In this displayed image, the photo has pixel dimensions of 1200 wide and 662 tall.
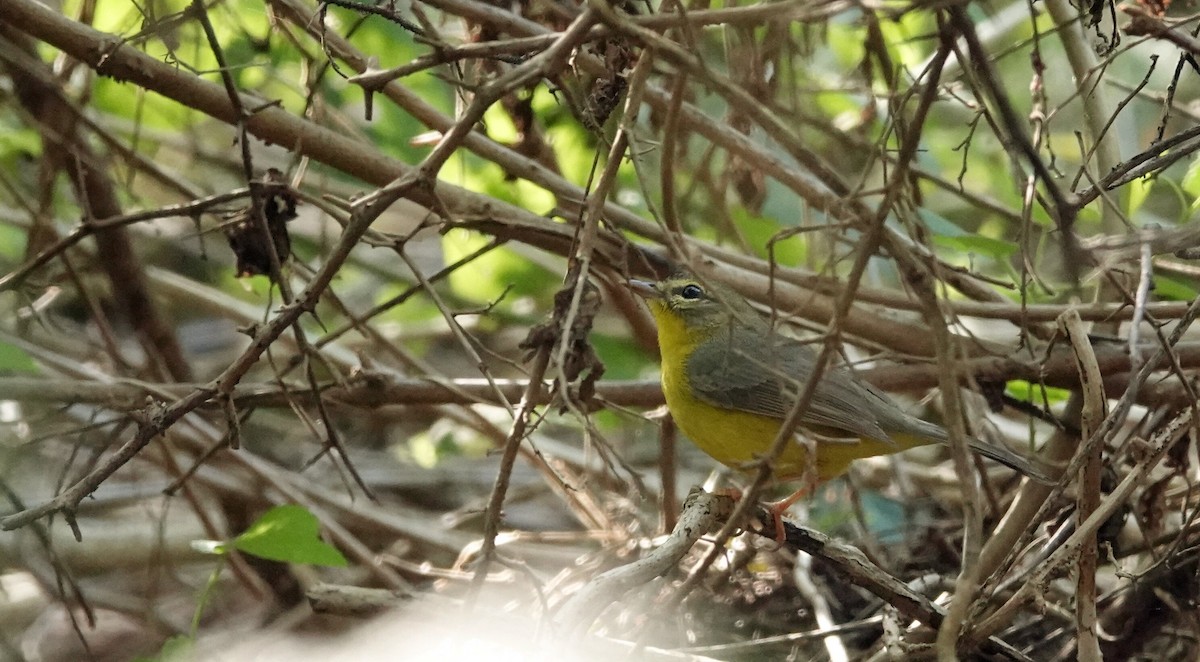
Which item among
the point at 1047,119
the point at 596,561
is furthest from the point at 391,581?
→ the point at 1047,119

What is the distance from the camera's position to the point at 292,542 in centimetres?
296

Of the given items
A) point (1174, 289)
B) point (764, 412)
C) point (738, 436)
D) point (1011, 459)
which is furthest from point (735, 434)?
point (1174, 289)

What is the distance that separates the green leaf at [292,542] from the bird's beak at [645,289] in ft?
4.67

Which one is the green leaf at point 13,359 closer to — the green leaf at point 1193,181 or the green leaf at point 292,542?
the green leaf at point 292,542

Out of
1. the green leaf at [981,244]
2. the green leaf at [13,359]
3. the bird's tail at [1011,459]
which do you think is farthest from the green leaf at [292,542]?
the green leaf at [981,244]

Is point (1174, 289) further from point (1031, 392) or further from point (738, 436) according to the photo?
point (738, 436)

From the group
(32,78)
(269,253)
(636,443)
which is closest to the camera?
(269,253)

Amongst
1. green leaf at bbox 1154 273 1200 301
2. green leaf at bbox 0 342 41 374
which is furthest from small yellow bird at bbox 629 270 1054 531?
green leaf at bbox 0 342 41 374

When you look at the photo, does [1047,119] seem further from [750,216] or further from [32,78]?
[32,78]

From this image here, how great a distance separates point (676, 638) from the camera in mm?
3738

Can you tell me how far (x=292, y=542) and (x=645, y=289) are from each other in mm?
1581

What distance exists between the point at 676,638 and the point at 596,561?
0.42 meters

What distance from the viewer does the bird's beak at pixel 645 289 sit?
392 cm

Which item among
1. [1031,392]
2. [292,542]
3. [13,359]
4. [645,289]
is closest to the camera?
[292,542]
